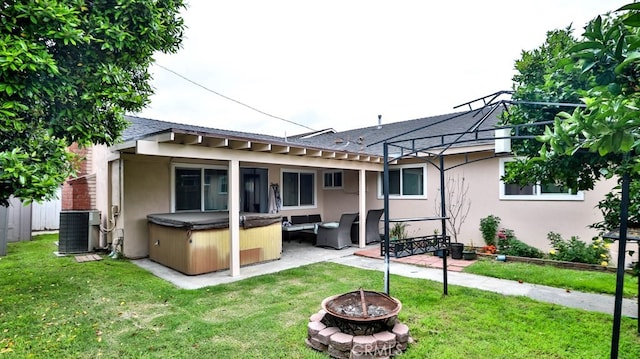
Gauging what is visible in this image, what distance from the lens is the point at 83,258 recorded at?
7508 millimetres

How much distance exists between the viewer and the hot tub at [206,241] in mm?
6219

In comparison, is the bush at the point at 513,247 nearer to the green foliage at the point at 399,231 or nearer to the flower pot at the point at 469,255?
the flower pot at the point at 469,255

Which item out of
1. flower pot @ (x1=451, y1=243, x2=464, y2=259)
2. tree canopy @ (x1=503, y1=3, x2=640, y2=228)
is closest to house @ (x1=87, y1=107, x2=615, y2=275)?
flower pot @ (x1=451, y1=243, x2=464, y2=259)

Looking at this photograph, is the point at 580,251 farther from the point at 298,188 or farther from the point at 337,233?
the point at 298,188

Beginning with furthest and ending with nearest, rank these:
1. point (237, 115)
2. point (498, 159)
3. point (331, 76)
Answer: point (237, 115) < point (331, 76) < point (498, 159)

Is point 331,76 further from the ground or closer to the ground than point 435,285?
further from the ground

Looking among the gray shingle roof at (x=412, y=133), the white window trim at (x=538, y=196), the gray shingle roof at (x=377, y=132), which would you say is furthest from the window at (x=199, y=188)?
the white window trim at (x=538, y=196)

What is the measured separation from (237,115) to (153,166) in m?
13.6

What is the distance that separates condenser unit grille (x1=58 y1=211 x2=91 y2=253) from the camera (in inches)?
317

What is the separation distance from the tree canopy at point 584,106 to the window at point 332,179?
7432 millimetres

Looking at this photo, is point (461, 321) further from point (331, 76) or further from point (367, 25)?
point (331, 76)

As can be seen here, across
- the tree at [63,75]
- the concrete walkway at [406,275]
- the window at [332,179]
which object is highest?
the tree at [63,75]

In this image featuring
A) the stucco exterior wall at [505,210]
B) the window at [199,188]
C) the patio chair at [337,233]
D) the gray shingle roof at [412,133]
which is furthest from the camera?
the gray shingle roof at [412,133]

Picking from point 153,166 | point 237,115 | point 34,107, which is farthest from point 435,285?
point 237,115
